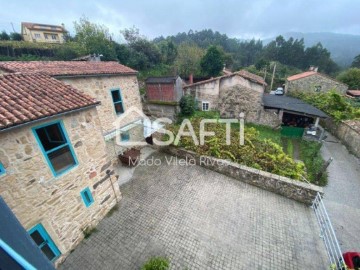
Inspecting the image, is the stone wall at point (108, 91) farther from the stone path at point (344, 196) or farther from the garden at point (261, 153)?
the stone path at point (344, 196)

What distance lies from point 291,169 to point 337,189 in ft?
18.6

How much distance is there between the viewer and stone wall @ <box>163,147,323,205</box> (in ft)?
30.8

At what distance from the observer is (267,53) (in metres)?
78.9

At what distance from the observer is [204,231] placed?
7.94 meters

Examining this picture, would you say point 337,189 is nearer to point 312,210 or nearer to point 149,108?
point 312,210

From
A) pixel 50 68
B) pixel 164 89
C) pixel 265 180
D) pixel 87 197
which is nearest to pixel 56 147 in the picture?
pixel 87 197

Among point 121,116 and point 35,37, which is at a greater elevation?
point 35,37

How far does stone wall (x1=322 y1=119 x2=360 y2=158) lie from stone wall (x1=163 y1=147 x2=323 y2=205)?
12.7 meters

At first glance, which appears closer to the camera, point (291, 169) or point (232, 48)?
point (291, 169)

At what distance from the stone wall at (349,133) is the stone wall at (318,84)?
12532mm

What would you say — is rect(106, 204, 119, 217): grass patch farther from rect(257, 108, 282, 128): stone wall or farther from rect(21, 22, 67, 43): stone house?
rect(21, 22, 67, 43): stone house

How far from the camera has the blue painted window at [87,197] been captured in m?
7.50

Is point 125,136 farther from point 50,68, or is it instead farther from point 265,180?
point 265,180

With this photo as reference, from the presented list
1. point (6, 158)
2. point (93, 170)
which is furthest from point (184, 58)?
→ point (6, 158)
